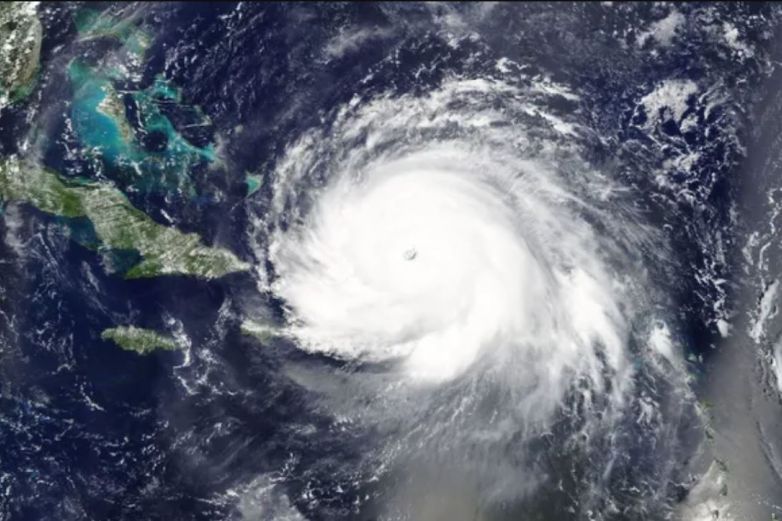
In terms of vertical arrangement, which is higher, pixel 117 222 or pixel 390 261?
pixel 117 222

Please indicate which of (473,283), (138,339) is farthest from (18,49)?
(473,283)

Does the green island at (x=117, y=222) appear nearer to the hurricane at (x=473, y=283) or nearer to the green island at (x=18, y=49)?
the hurricane at (x=473, y=283)

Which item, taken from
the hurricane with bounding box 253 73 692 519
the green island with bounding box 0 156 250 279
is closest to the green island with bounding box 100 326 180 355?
the green island with bounding box 0 156 250 279

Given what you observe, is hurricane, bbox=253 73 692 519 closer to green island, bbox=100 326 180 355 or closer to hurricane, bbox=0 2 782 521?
hurricane, bbox=0 2 782 521

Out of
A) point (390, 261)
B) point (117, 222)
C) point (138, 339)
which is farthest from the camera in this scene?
point (117, 222)

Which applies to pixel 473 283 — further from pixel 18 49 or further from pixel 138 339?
pixel 18 49

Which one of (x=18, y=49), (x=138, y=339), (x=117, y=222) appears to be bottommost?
(x=138, y=339)
